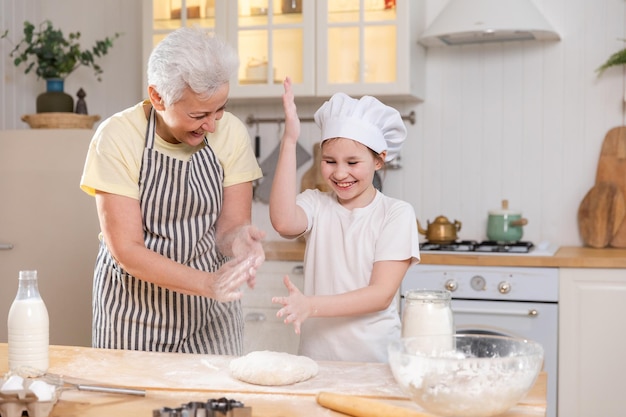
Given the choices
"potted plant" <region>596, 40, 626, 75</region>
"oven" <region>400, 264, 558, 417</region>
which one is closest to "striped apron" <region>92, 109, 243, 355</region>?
"oven" <region>400, 264, 558, 417</region>

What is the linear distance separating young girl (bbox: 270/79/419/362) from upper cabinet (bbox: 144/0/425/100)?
1446 mm

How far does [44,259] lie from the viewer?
350 cm

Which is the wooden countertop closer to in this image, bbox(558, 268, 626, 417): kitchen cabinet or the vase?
bbox(558, 268, 626, 417): kitchen cabinet

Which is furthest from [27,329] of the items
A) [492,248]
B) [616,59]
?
[616,59]

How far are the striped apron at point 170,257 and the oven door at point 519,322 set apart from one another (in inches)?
49.5

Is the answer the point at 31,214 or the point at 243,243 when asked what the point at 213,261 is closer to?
the point at 243,243

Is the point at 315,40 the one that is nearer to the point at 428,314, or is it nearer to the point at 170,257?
the point at 170,257

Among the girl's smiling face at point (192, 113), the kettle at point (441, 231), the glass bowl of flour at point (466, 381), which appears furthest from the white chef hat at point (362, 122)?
the kettle at point (441, 231)

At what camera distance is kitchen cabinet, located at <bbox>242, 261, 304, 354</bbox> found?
3.39 m

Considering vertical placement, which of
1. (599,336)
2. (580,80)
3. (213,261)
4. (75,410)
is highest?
(580,80)

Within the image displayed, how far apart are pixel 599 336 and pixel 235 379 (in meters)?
1.88

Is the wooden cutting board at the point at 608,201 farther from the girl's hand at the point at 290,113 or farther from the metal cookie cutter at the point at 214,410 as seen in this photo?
the metal cookie cutter at the point at 214,410

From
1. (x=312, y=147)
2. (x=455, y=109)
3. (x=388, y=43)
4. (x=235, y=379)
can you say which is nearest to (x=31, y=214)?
(x=312, y=147)

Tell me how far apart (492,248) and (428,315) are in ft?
5.83
